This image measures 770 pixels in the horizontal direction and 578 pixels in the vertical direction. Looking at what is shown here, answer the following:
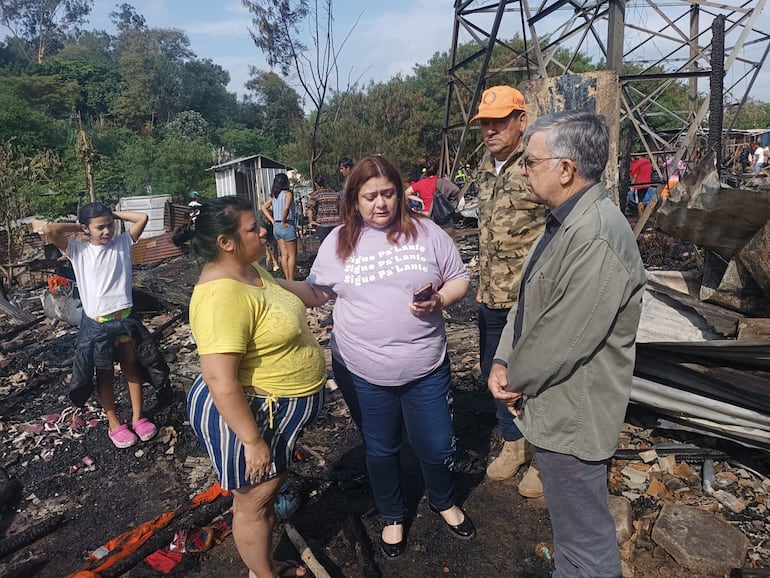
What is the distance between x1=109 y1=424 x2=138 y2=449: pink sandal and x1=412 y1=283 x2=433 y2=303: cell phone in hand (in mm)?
2750

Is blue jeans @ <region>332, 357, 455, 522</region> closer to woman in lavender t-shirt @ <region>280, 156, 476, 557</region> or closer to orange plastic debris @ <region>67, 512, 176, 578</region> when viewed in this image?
woman in lavender t-shirt @ <region>280, 156, 476, 557</region>

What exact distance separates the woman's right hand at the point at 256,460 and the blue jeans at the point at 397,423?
593mm

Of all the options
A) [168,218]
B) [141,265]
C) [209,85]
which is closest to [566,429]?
[141,265]

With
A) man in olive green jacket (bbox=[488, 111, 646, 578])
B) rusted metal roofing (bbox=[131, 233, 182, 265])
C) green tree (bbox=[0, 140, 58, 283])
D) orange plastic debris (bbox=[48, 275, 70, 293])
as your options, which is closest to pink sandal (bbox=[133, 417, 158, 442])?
man in olive green jacket (bbox=[488, 111, 646, 578])

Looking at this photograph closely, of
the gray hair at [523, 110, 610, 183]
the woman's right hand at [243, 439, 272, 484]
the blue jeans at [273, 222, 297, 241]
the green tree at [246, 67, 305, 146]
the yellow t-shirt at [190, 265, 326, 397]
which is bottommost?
the woman's right hand at [243, 439, 272, 484]

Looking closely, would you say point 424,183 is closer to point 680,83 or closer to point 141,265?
point 141,265

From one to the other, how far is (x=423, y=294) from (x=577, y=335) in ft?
2.55

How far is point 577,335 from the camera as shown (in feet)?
5.14

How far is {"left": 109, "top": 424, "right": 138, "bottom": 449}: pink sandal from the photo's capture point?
3814 millimetres

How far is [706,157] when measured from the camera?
3.14m

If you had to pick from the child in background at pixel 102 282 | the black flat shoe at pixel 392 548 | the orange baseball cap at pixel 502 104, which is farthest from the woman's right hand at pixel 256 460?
the child in background at pixel 102 282

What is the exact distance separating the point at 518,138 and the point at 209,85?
181 feet

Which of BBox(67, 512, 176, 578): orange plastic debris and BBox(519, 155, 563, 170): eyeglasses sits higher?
BBox(519, 155, 563, 170): eyeglasses

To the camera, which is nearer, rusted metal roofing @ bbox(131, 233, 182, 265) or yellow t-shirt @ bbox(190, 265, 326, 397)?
yellow t-shirt @ bbox(190, 265, 326, 397)
